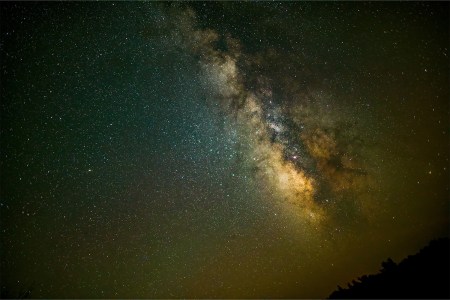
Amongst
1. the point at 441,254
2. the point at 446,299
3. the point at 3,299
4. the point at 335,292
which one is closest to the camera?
the point at 446,299

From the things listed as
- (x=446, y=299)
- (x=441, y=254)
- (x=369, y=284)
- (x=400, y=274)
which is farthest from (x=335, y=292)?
(x=446, y=299)

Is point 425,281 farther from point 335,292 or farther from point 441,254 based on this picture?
point 335,292

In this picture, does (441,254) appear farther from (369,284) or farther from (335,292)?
(335,292)

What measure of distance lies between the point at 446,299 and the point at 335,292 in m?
9.24

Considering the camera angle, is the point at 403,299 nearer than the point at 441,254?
Yes

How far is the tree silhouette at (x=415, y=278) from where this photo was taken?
884 cm

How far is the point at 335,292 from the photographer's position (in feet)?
53.4

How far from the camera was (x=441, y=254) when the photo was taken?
35.5 feet

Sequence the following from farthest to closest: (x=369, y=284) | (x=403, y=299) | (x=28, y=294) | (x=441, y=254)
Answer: (x=28, y=294) < (x=369, y=284) < (x=441, y=254) < (x=403, y=299)

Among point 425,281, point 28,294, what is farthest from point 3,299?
point 425,281

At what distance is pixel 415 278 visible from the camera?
9.98 metres

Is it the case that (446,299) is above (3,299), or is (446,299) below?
below

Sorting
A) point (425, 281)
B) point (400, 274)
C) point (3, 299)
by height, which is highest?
point (3, 299)

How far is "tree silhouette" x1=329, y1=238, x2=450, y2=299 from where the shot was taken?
8844 millimetres
